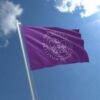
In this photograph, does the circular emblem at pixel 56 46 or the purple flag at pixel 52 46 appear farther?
the circular emblem at pixel 56 46

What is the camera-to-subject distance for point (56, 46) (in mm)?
29438

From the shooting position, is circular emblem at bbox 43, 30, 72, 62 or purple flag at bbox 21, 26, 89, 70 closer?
purple flag at bbox 21, 26, 89, 70

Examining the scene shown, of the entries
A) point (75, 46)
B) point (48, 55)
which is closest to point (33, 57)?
point (48, 55)

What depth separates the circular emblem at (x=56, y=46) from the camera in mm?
28875

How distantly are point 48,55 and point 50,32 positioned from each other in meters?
1.63

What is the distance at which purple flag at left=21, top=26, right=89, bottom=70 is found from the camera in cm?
2838

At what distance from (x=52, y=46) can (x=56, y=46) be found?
286 mm

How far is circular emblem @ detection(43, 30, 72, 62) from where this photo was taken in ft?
94.7

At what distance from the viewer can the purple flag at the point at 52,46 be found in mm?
28375

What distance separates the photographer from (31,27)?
29.3 m

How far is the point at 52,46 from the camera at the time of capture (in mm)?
29266

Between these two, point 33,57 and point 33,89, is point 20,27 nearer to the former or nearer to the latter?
point 33,57

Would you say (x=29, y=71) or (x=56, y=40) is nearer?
(x=29, y=71)

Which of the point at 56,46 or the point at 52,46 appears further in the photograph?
the point at 56,46
